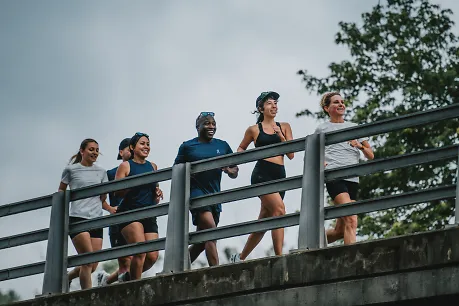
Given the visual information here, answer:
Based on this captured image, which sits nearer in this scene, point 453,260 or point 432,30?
point 453,260

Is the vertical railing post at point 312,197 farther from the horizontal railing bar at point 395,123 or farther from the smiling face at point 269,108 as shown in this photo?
the smiling face at point 269,108

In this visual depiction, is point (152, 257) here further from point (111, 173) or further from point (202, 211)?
point (111, 173)

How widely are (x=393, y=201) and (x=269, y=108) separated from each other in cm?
258

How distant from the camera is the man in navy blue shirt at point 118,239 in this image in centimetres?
1265

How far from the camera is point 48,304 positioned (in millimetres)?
11883

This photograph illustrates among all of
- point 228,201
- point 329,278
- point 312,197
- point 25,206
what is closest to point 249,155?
point 228,201

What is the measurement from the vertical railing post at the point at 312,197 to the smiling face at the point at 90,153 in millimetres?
3252

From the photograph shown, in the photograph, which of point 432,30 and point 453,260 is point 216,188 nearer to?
point 453,260

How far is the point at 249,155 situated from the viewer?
11.0 metres

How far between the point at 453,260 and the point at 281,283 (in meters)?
1.49

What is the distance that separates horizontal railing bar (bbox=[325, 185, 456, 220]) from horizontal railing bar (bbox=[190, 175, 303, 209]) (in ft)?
1.41

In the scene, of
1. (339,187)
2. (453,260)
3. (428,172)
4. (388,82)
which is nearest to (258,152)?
(339,187)

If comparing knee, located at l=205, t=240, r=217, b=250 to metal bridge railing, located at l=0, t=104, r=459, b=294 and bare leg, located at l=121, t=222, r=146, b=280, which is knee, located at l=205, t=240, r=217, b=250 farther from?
bare leg, located at l=121, t=222, r=146, b=280

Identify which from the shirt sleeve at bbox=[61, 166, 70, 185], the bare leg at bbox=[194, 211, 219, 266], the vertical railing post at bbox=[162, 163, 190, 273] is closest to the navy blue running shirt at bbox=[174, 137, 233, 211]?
the bare leg at bbox=[194, 211, 219, 266]
